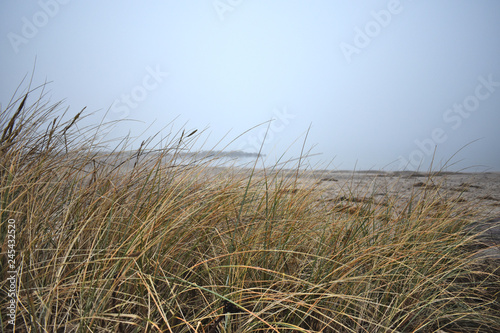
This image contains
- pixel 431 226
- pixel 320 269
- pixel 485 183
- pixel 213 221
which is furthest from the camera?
pixel 485 183

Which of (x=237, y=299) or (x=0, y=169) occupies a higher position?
(x=0, y=169)

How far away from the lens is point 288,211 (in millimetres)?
1717

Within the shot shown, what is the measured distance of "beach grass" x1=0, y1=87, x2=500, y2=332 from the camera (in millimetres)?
989

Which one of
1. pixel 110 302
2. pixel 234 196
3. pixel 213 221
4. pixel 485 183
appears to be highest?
pixel 485 183

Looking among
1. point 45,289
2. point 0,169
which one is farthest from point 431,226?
point 0,169

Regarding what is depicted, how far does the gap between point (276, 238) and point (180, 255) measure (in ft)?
1.36

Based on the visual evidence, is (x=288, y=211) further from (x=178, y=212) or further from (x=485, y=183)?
(x=485, y=183)

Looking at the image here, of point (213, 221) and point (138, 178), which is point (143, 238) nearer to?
point (213, 221)

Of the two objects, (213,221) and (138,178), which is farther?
(138,178)

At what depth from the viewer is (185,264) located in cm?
122

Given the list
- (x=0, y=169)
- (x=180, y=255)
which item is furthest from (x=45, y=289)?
(x=0, y=169)

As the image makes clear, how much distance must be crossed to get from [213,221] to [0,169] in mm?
1040

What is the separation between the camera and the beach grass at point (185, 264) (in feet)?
3.25

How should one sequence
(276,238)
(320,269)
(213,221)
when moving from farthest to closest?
(213,221), (276,238), (320,269)
